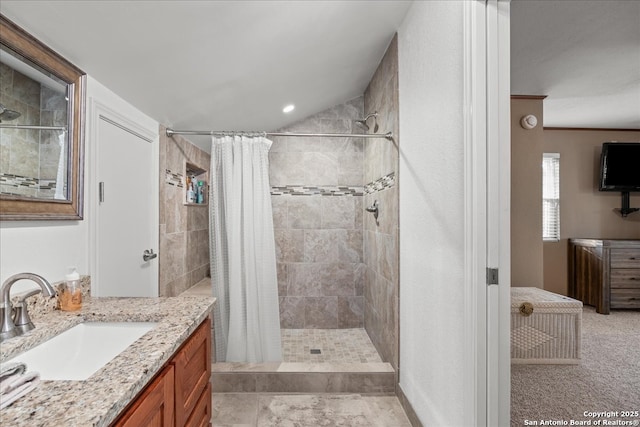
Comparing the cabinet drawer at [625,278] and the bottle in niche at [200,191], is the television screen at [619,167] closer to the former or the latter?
the cabinet drawer at [625,278]

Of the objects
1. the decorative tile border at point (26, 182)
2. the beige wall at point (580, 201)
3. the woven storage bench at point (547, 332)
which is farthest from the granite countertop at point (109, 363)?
the beige wall at point (580, 201)

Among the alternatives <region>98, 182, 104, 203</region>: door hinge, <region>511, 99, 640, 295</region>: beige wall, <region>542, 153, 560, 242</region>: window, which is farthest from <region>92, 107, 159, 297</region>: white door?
<region>542, 153, 560, 242</region>: window

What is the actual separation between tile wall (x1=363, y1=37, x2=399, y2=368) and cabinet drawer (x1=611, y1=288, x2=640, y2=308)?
223 centimetres

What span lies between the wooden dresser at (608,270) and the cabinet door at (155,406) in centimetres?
338

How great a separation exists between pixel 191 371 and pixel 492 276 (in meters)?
1.18

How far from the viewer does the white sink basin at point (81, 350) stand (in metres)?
0.97

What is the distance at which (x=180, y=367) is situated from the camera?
3.40 feet

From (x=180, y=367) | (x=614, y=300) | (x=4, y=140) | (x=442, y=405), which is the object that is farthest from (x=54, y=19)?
(x=614, y=300)

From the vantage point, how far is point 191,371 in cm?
116

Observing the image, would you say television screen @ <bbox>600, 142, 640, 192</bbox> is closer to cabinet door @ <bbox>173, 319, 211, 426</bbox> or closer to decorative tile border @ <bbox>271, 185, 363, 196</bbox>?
decorative tile border @ <bbox>271, 185, 363, 196</bbox>

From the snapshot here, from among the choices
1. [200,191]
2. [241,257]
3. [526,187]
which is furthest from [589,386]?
[200,191]

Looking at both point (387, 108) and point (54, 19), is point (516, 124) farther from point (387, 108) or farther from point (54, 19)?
point (54, 19)

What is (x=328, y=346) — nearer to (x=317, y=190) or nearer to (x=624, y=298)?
(x=317, y=190)

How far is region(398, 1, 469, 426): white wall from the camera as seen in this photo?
4.22 ft
